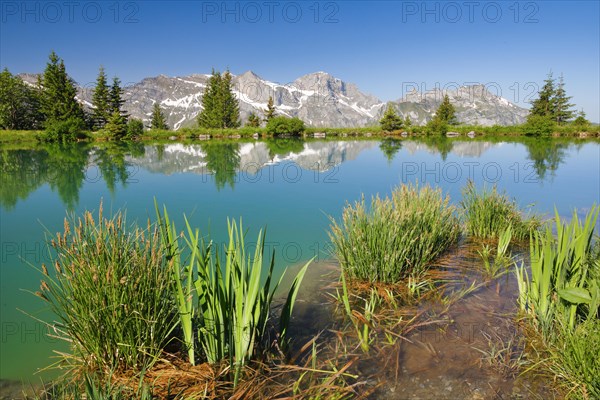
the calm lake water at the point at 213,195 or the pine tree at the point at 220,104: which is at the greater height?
the pine tree at the point at 220,104

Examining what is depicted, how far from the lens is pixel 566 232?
246 centimetres

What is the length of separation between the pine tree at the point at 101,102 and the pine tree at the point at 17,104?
642 centimetres

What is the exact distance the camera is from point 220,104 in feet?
169

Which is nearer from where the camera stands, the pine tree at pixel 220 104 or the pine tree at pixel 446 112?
the pine tree at pixel 220 104

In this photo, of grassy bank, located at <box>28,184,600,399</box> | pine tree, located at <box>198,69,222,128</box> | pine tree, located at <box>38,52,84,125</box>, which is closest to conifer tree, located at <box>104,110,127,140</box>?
pine tree, located at <box>38,52,84,125</box>

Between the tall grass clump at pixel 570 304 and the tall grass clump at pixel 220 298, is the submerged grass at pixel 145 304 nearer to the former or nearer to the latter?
the tall grass clump at pixel 220 298

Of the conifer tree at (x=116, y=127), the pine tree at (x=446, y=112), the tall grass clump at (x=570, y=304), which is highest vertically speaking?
the pine tree at (x=446, y=112)

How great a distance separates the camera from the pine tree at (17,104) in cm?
4279

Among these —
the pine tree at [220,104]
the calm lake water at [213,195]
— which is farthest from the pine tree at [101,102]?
the calm lake water at [213,195]

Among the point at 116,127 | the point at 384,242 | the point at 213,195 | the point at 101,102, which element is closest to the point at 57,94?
the point at 101,102

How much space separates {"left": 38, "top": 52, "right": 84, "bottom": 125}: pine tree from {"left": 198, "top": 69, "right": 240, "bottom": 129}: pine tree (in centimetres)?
1762

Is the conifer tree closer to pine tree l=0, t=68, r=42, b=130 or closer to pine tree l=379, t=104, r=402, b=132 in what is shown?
pine tree l=0, t=68, r=42, b=130

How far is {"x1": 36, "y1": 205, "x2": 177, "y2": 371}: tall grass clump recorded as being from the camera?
74.5 inches

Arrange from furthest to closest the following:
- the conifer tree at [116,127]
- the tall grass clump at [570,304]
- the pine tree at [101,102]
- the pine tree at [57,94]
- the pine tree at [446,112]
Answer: the pine tree at [446,112] → the pine tree at [101,102] → the pine tree at [57,94] → the conifer tree at [116,127] → the tall grass clump at [570,304]
